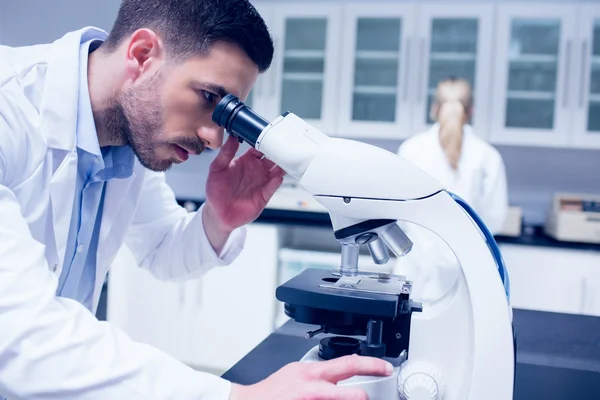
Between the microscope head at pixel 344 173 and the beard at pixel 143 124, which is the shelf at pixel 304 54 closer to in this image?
the beard at pixel 143 124

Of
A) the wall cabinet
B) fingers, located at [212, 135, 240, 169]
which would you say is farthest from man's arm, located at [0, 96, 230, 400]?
the wall cabinet

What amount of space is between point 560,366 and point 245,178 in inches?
25.5

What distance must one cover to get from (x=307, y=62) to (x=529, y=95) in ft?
3.80

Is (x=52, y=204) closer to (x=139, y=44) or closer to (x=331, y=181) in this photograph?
(x=139, y=44)

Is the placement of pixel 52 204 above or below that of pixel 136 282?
above

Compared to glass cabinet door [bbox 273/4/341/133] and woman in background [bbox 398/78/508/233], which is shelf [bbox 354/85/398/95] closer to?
glass cabinet door [bbox 273/4/341/133]

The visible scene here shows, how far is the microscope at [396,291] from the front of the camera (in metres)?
0.66

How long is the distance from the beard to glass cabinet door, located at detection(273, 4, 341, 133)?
2092 mm

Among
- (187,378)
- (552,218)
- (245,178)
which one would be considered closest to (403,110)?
(552,218)

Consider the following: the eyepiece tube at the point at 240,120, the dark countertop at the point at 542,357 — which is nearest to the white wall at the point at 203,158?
the dark countertop at the point at 542,357

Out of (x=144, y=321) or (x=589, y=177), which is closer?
(x=144, y=321)

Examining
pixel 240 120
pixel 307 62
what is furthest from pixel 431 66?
pixel 240 120

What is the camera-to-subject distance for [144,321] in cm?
287

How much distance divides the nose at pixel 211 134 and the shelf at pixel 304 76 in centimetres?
221
